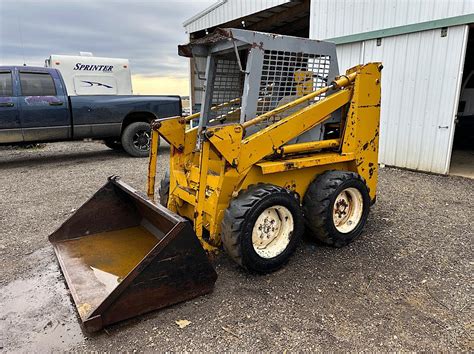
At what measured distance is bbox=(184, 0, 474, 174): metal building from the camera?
6.34 m

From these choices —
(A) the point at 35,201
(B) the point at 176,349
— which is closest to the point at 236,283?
(B) the point at 176,349

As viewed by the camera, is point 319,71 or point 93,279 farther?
point 319,71

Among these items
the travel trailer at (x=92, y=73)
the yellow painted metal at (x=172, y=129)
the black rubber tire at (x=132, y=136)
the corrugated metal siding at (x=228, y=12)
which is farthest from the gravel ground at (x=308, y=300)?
the corrugated metal siding at (x=228, y=12)

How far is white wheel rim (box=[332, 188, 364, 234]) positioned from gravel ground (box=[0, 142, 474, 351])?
23cm

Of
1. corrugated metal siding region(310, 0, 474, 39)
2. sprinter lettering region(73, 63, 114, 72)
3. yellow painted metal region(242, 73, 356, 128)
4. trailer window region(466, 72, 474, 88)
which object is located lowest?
yellow painted metal region(242, 73, 356, 128)

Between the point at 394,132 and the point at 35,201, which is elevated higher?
the point at 394,132

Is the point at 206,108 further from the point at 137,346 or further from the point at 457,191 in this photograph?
the point at 457,191

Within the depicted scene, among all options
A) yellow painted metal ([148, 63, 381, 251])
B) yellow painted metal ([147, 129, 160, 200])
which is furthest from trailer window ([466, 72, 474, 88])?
yellow painted metal ([147, 129, 160, 200])

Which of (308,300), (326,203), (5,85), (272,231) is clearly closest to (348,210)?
(326,203)

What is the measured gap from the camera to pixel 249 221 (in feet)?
9.36

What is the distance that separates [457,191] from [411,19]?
11.4ft

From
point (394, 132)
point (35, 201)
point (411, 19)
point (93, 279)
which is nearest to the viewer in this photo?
point (93, 279)

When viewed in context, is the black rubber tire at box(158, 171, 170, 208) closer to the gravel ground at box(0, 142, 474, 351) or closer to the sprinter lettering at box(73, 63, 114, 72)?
the gravel ground at box(0, 142, 474, 351)

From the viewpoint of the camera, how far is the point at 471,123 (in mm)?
9422
